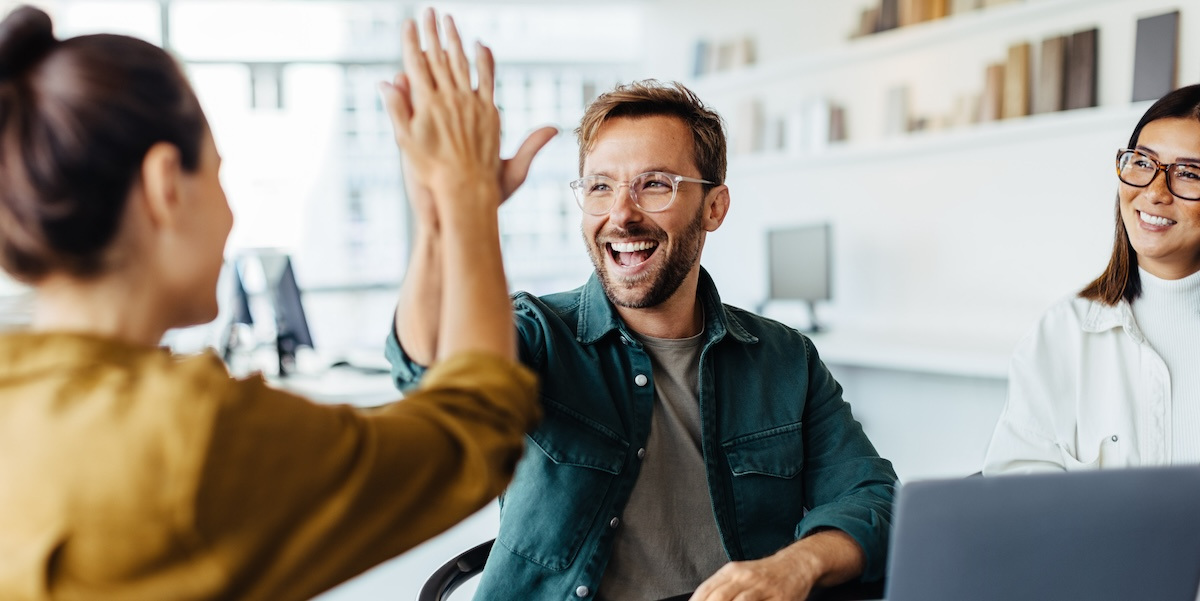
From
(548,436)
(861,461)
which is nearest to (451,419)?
(548,436)

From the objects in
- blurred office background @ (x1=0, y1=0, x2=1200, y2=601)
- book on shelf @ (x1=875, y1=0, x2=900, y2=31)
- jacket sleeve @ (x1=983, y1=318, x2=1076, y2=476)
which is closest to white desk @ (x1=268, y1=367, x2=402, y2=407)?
blurred office background @ (x1=0, y1=0, x2=1200, y2=601)

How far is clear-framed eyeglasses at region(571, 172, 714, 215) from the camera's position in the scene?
1.76 metres

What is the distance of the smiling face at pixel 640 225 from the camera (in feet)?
5.69

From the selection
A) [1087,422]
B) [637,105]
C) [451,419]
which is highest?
[637,105]

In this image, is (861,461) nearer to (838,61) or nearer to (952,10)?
(952,10)

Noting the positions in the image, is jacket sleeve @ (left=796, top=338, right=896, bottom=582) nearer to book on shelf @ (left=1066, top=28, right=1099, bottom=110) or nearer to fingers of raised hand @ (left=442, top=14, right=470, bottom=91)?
fingers of raised hand @ (left=442, top=14, right=470, bottom=91)

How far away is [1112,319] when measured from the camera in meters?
1.88

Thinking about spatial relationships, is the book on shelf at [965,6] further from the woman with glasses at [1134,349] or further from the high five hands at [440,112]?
the high five hands at [440,112]

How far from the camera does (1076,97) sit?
3836 mm

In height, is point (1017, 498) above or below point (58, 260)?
below

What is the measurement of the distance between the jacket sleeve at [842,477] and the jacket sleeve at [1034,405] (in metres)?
0.29

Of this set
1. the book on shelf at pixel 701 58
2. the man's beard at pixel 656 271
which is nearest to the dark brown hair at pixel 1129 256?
the man's beard at pixel 656 271

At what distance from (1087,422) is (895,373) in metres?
2.85

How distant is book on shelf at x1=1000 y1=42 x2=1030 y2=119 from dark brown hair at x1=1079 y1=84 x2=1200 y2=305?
87.1 inches
